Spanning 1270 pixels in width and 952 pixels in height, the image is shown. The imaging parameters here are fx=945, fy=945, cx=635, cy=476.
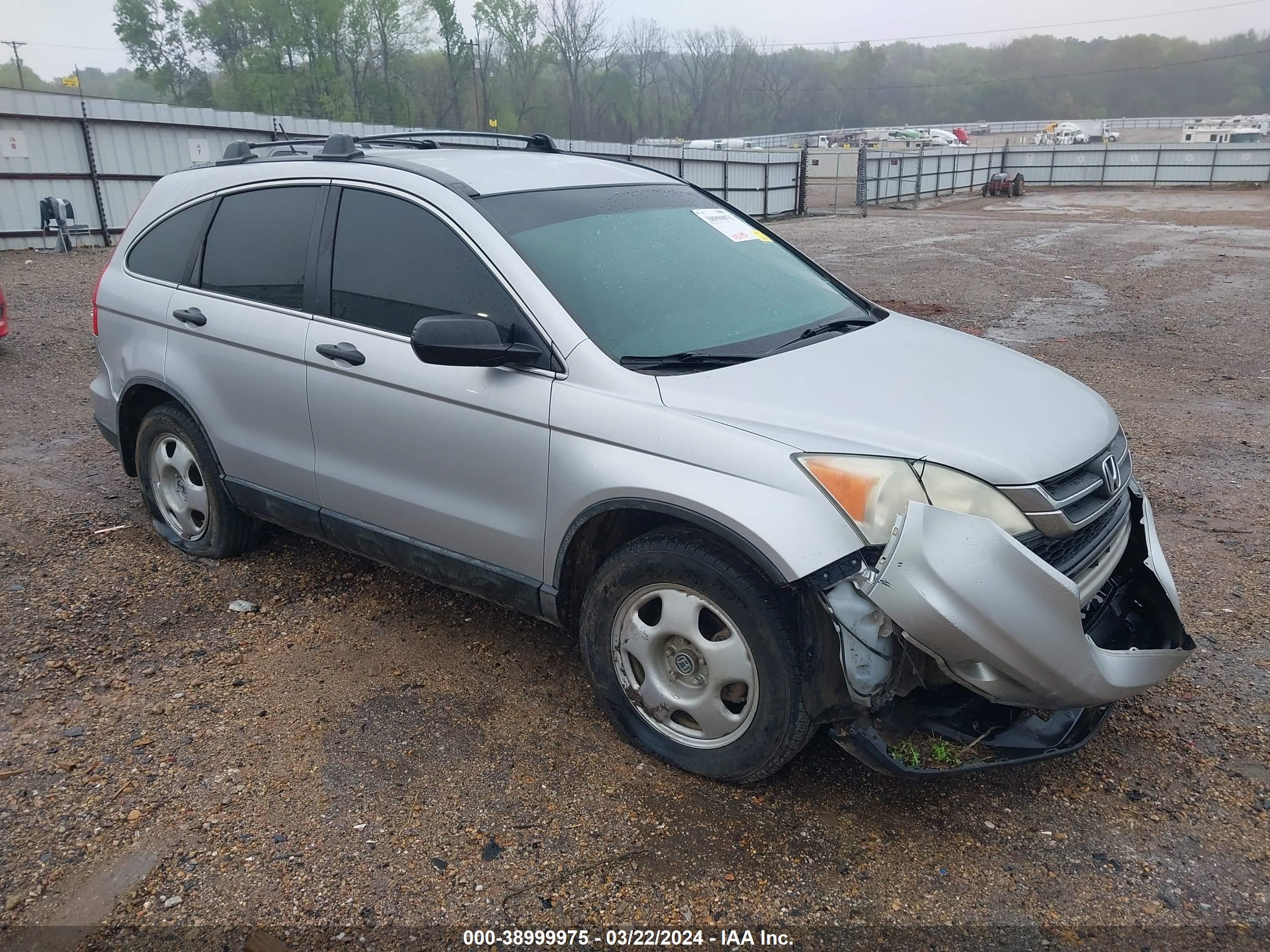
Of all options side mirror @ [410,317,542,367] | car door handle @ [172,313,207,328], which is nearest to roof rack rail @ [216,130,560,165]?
car door handle @ [172,313,207,328]

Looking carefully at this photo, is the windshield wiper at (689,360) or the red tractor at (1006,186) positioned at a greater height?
the windshield wiper at (689,360)

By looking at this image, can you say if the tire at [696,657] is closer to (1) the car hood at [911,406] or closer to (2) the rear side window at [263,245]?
(1) the car hood at [911,406]

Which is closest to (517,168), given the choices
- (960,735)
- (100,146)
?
(960,735)

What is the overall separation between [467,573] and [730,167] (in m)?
25.9

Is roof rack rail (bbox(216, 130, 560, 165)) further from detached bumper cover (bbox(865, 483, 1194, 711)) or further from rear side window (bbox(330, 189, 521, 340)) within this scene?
detached bumper cover (bbox(865, 483, 1194, 711))

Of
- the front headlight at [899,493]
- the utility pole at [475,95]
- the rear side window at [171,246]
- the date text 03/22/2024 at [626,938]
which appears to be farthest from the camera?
the utility pole at [475,95]

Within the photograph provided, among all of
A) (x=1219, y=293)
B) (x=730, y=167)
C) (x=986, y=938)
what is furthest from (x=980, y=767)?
(x=730, y=167)

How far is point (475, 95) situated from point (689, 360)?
70.9 m

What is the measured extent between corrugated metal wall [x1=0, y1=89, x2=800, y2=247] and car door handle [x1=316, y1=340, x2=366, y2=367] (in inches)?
491

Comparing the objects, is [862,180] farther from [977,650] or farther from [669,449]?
[977,650]

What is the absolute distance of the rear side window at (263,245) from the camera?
385 cm

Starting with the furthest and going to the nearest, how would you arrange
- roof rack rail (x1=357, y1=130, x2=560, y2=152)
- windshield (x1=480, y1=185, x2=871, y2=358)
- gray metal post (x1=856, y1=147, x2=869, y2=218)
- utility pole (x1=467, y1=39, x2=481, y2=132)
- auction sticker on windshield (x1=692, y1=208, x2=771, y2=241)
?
utility pole (x1=467, y1=39, x2=481, y2=132) < gray metal post (x1=856, y1=147, x2=869, y2=218) < roof rack rail (x1=357, y1=130, x2=560, y2=152) < auction sticker on windshield (x1=692, y1=208, x2=771, y2=241) < windshield (x1=480, y1=185, x2=871, y2=358)

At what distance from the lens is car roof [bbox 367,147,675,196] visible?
3562 millimetres

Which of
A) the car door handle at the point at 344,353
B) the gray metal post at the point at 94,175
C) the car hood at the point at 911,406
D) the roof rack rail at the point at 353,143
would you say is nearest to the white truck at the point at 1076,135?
the gray metal post at the point at 94,175
